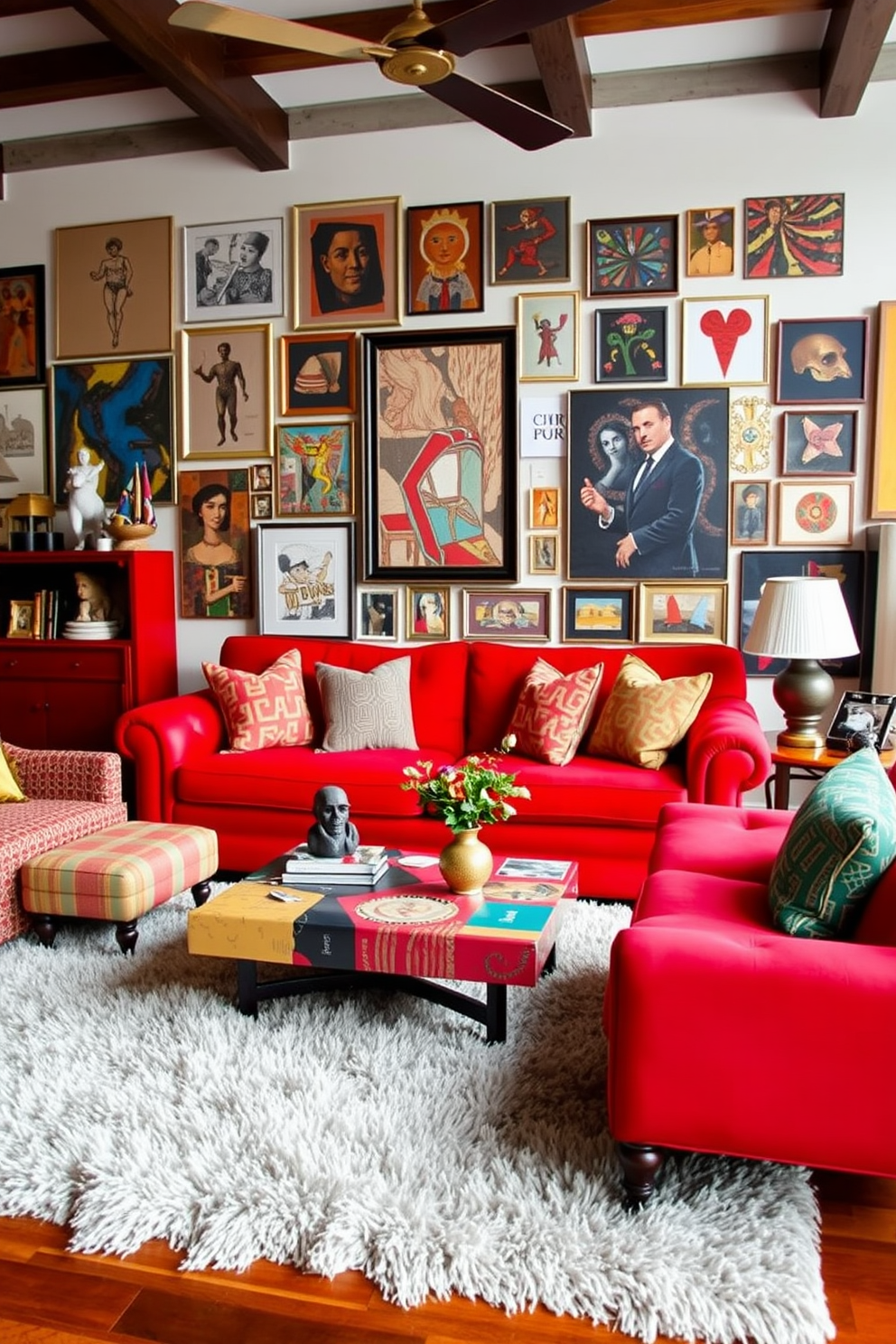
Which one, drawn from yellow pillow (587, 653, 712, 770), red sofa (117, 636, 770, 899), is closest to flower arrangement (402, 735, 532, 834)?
red sofa (117, 636, 770, 899)

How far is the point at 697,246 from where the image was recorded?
4.58m

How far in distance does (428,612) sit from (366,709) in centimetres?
75

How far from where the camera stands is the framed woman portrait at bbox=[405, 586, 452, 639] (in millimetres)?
4969

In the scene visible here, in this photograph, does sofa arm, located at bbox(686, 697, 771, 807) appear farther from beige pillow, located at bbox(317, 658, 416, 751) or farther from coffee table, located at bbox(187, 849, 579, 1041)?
beige pillow, located at bbox(317, 658, 416, 751)

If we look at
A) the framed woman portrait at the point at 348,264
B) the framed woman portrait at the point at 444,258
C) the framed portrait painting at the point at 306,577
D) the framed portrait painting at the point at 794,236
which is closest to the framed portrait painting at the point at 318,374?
the framed woman portrait at the point at 348,264

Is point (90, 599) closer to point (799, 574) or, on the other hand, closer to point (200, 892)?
point (200, 892)

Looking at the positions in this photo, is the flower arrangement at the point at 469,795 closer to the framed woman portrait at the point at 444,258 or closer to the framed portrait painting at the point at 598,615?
the framed portrait painting at the point at 598,615

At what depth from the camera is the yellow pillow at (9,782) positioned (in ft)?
12.8

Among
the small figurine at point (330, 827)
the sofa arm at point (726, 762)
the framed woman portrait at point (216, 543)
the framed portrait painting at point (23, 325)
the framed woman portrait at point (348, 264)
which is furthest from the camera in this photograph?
the framed portrait painting at point (23, 325)

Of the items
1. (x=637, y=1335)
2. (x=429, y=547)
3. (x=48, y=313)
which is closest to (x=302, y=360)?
(x=429, y=547)

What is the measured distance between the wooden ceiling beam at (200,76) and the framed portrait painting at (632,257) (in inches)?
59.9

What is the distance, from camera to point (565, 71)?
13.4ft

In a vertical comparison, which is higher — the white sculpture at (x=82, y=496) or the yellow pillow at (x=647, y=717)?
the white sculpture at (x=82, y=496)

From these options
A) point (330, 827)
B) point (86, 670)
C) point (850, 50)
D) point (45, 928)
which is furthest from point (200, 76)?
point (45, 928)
